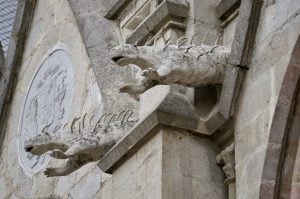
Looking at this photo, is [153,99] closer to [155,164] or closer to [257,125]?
[155,164]

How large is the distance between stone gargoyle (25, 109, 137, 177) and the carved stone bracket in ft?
2.47

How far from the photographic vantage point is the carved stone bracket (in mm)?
4979

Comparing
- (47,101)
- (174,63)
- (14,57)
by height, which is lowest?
(174,63)

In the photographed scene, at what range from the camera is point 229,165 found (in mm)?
5016

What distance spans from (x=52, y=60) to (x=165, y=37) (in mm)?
2733

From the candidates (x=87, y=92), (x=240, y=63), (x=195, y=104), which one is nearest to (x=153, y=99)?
(x=195, y=104)

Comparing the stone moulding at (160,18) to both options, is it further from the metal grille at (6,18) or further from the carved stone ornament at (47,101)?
the metal grille at (6,18)

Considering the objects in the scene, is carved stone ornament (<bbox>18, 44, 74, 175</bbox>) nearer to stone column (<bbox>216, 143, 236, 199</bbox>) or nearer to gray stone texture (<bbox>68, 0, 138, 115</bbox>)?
gray stone texture (<bbox>68, 0, 138, 115</bbox>)

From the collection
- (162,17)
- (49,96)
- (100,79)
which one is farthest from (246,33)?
(49,96)

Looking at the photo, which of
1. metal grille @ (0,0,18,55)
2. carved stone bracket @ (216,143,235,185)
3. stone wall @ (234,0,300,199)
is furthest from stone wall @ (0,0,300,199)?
metal grille @ (0,0,18,55)

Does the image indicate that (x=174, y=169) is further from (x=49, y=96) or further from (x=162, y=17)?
(x=49, y=96)

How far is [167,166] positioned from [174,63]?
525 mm

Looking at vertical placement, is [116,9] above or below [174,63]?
above

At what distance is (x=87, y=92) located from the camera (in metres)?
7.25
